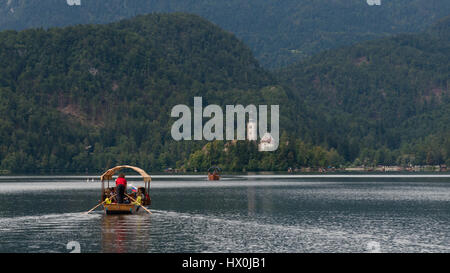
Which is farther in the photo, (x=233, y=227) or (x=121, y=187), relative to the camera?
(x=121, y=187)

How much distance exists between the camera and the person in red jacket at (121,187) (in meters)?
109

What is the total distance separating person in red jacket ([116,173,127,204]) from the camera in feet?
357

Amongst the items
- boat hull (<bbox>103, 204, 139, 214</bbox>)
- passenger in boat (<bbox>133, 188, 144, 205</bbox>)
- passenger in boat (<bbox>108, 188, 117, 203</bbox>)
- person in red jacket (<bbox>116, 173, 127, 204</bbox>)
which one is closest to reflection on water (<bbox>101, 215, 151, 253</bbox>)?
boat hull (<bbox>103, 204, 139, 214</bbox>)

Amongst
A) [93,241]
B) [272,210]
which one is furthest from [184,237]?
[272,210]

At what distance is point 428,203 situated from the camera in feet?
462

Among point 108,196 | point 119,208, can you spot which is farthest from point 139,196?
point 119,208

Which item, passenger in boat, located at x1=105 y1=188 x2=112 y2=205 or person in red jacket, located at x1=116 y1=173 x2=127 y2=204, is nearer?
person in red jacket, located at x1=116 y1=173 x2=127 y2=204

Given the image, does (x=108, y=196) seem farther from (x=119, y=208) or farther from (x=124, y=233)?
(x=124, y=233)

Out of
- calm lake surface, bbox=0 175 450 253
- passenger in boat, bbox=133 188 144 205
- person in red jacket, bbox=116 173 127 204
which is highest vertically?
person in red jacket, bbox=116 173 127 204

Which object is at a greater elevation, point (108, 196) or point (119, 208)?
point (108, 196)

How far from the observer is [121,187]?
109 meters

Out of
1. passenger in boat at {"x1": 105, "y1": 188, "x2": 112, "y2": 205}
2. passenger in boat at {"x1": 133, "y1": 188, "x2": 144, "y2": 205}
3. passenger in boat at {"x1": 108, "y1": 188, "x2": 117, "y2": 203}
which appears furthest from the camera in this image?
passenger in boat at {"x1": 133, "y1": 188, "x2": 144, "y2": 205}

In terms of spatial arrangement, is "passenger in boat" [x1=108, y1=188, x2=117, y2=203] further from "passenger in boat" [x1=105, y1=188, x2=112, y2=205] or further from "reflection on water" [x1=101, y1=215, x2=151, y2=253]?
"reflection on water" [x1=101, y1=215, x2=151, y2=253]
